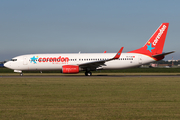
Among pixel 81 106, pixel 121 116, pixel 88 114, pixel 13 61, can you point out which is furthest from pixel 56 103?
pixel 13 61

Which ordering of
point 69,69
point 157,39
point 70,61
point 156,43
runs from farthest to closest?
1. point 157,39
2. point 156,43
3. point 70,61
4. point 69,69

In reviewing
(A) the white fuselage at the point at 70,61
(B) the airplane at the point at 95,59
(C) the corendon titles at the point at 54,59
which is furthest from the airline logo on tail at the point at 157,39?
(C) the corendon titles at the point at 54,59

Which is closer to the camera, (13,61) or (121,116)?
(121,116)

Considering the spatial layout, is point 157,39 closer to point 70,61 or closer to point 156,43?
point 156,43

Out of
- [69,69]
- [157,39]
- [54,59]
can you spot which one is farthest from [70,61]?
[157,39]

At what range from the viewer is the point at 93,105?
999cm

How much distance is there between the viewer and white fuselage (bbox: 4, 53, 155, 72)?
108 ft

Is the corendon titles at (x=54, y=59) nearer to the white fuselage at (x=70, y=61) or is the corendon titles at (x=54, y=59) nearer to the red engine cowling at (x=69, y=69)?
the white fuselage at (x=70, y=61)

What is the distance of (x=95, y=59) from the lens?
3306 centimetres

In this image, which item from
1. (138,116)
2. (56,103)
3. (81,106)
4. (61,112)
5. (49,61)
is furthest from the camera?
(49,61)

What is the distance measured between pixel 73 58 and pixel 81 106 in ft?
77.3

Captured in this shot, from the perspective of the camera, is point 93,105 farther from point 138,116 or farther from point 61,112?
point 138,116

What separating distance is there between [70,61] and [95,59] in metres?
3.59

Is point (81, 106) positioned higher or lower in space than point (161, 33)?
lower
